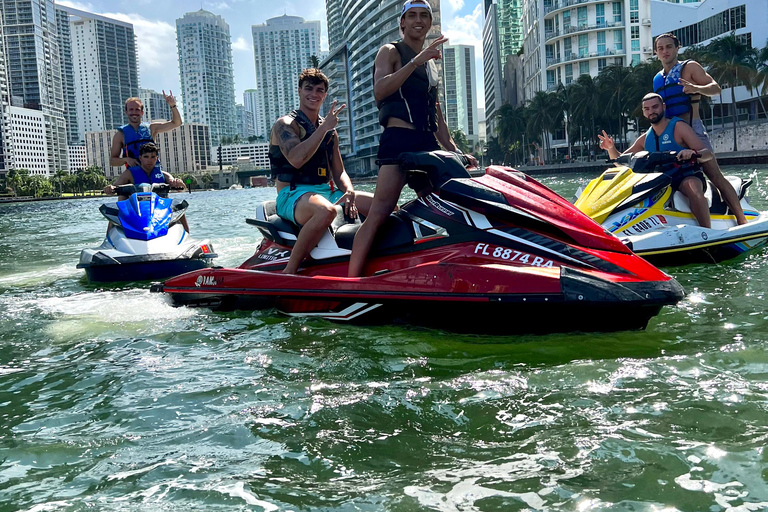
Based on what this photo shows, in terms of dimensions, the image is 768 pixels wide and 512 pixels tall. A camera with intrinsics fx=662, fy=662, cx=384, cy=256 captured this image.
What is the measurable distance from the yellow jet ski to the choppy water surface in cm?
188

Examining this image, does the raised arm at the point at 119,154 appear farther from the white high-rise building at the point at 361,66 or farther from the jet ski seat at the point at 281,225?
the white high-rise building at the point at 361,66

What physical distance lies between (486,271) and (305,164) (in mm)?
1949

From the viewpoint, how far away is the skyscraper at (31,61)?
605 feet

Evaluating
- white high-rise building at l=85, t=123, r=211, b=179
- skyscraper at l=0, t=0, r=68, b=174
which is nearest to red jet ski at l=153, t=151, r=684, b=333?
white high-rise building at l=85, t=123, r=211, b=179

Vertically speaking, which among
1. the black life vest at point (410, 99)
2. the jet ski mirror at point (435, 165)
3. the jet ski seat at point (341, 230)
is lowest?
the jet ski seat at point (341, 230)

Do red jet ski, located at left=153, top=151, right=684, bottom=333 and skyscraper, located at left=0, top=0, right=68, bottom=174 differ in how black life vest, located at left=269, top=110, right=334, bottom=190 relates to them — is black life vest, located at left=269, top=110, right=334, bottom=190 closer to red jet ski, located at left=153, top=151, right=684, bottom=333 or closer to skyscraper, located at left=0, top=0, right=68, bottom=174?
red jet ski, located at left=153, top=151, right=684, bottom=333

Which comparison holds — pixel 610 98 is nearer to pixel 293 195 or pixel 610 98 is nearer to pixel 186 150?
pixel 293 195

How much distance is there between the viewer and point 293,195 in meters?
5.08

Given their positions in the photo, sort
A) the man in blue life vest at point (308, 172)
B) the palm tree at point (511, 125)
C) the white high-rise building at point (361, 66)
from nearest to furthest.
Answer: the man in blue life vest at point (308, 172), the palm tree at point (511, 125), the white high-rise building at point (361, 66)

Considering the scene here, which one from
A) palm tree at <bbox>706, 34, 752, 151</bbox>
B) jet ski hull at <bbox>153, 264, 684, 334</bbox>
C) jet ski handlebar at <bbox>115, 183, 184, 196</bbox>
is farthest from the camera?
palm tree at <bbox>706, 34, 752, 151</bbox>

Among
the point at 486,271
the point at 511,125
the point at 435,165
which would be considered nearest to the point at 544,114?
the point at 511,125

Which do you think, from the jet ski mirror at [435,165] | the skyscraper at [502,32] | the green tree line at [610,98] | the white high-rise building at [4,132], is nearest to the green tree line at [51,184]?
the white high-rise building at [4,132]

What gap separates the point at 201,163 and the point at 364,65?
93194mm

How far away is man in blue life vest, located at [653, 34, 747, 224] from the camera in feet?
22.6
